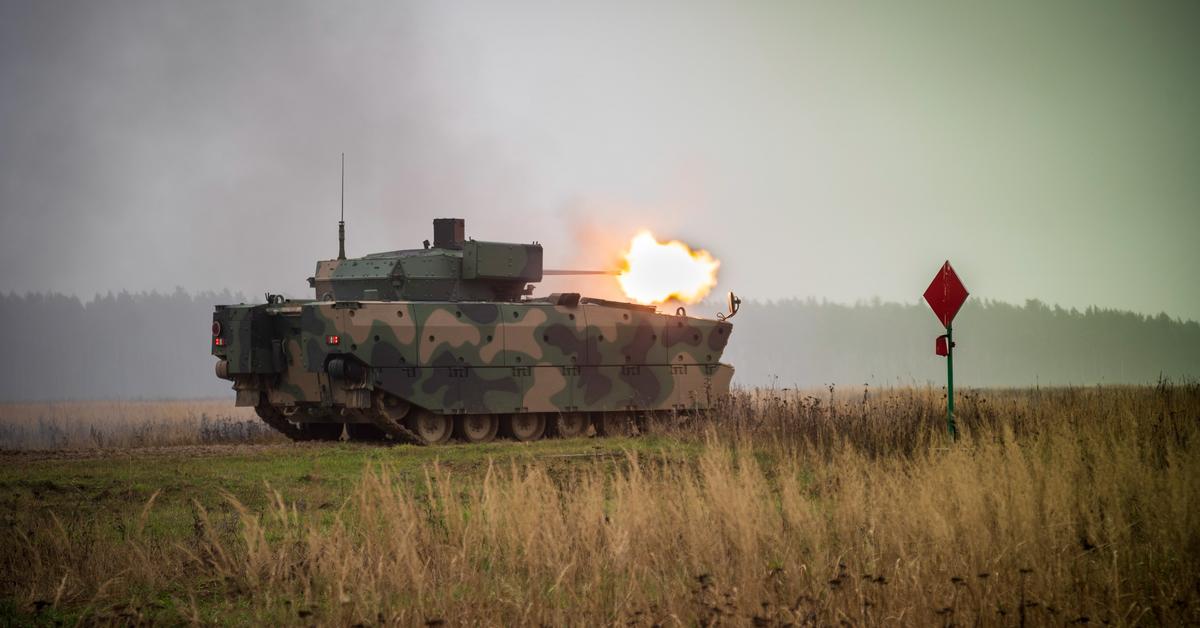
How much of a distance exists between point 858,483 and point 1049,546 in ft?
7.04

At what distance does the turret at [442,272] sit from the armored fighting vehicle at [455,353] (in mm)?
26

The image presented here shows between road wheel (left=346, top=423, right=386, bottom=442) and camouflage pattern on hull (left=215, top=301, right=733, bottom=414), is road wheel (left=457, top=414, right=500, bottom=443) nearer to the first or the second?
camouflage pattern on hull (left=215, top=301, right=733, bottom=414)

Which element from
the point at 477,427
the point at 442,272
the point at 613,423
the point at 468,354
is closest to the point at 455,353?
the point at 468,354

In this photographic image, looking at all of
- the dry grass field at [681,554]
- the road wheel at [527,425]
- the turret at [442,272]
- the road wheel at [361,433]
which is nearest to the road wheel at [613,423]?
the road wheel at [527,425]

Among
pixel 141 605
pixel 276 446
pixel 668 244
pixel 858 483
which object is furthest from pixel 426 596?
pixel 668 244

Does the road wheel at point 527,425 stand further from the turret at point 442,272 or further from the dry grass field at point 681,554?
the dry grass field at point 681,554

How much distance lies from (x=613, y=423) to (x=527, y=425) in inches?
72.5

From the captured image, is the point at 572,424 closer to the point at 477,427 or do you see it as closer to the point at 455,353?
the point at 477,427

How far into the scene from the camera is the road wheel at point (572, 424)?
23.8 meters

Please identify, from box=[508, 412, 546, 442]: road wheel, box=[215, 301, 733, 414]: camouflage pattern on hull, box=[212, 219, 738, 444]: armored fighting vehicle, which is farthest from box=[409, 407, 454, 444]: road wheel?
box=[508, 412, 546, 442]: road wheel

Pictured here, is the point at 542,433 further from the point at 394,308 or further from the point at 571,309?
the point at 394,308

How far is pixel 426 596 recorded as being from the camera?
26.6ft

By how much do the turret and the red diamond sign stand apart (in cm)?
859

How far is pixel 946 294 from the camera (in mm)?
18578
